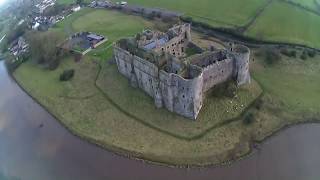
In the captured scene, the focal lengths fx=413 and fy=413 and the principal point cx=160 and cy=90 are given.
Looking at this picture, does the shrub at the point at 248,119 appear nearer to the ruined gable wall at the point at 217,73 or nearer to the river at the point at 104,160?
the river at the point at 104,160

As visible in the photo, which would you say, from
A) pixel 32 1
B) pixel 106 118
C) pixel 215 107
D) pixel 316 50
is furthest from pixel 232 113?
pixel 32 1

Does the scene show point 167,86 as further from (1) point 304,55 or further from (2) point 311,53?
(2) point 311,53

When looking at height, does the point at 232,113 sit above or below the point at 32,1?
above

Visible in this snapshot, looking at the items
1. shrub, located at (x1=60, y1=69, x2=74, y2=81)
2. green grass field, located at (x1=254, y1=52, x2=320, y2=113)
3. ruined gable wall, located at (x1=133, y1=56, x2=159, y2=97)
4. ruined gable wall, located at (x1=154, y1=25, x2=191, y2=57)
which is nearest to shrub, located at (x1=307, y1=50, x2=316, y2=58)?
green grass field, located at (x1=254, y1=52, x2=320, y2=113)

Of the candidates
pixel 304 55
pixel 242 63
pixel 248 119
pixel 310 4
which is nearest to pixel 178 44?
pixel 242 63

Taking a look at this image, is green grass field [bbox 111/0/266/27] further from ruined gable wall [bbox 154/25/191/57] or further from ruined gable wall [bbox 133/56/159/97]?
ruined gable wall [bbox 133/56/159/97]

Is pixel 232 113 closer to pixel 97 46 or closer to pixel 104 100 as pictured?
pixel 104 100
